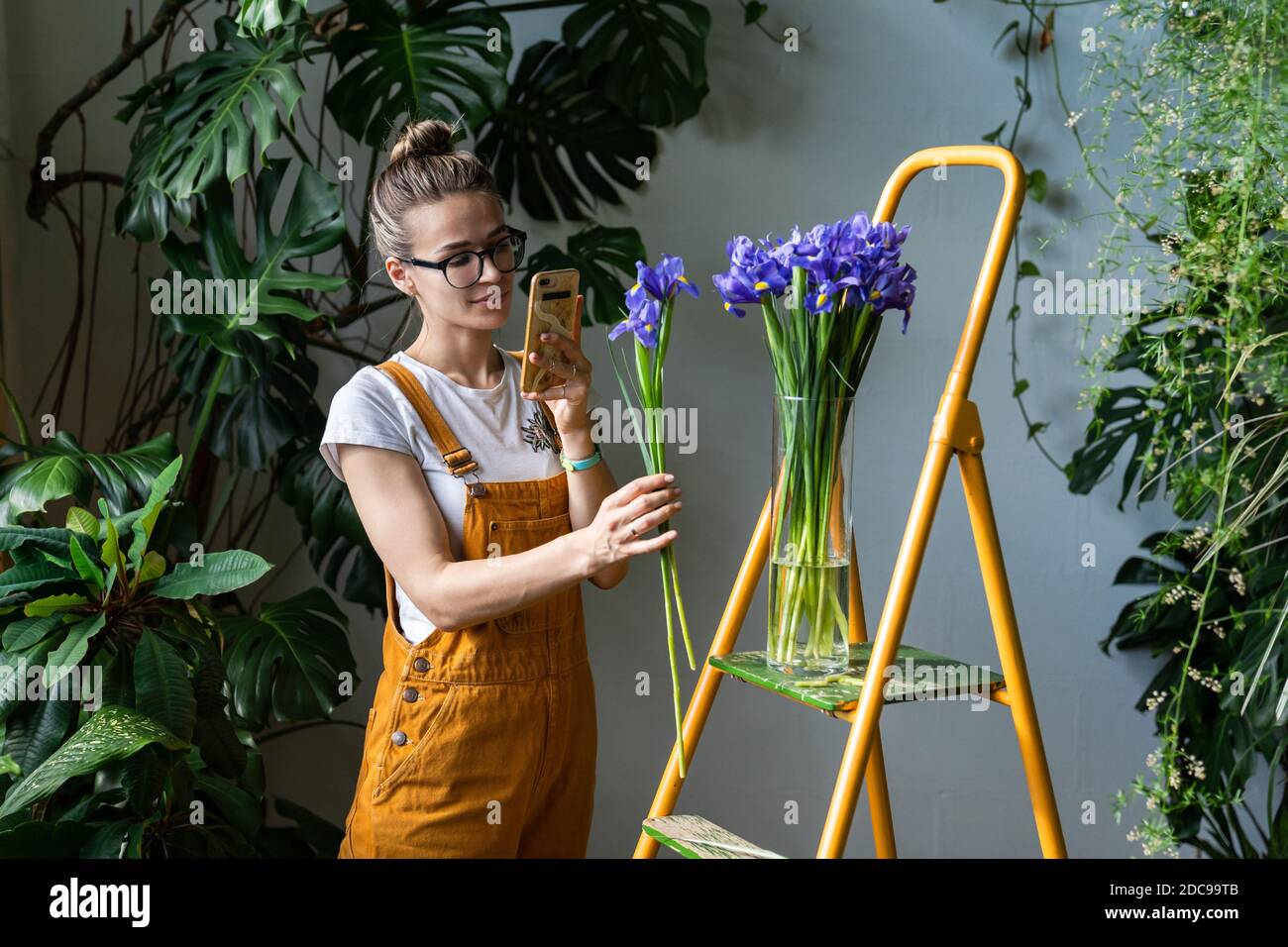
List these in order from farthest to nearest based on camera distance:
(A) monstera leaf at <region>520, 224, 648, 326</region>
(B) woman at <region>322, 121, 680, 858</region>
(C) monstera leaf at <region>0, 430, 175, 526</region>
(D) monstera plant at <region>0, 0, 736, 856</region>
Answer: (A) monstera leaf at <region>520, 224, 648, 326</region> < (C) monstera leaf at <region>0, 430, 175, 526</region> < (D) monstera plant at <region>0, 0, 736, 856</region> < (B) woman at <region>322, 121, 680, 858</region>

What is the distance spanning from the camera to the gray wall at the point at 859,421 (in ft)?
8.27

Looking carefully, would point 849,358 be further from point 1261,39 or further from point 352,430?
point 1261,39

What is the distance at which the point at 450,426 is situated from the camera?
1.49 meters

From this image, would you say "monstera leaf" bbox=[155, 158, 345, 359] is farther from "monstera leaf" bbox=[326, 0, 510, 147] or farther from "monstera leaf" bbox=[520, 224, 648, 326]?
"monstera leaf" bbox=[520, 224, 648, 326]

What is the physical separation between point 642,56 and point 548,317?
126 cm

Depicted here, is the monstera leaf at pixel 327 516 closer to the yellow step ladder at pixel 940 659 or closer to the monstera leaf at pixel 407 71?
the monstera leaf at pixel 407 71

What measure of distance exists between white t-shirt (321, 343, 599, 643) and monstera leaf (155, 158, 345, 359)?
503 millimetres

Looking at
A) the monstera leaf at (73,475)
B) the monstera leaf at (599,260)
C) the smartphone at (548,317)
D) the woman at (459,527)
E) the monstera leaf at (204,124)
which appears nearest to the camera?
the smartphone at (548,317)

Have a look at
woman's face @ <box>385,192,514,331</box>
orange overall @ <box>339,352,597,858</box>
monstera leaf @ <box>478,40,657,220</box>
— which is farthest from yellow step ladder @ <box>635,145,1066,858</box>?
monstera leaf @ <box>478,40,657,220</box>

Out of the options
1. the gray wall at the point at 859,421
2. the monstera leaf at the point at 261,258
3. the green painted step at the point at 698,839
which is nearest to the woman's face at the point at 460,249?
the monstera leaf at the point at 261,258

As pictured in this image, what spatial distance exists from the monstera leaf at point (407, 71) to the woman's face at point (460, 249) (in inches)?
25.4

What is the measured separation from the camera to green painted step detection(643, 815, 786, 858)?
1.20 m

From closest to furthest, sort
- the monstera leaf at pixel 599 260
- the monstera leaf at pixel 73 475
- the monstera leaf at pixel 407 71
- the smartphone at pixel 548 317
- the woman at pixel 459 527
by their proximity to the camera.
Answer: the smartphone at pixel 548 317, the woman at pixel 459 527, the monstera leaf at pixel 73 475, the monstera leaf at pixel 407 71, the monstera leaf at pixel 599 260
